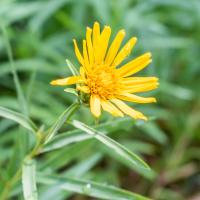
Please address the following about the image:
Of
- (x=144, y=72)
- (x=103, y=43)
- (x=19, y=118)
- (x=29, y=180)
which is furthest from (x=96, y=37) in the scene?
(x=144, y=72)

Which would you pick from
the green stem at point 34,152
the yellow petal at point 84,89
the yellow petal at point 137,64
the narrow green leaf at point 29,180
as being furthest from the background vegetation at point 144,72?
the yellow petal at point 84,89

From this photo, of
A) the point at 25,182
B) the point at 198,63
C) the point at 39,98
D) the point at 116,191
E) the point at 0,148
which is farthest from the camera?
the point at 198,63

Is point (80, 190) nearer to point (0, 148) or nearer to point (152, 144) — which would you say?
point (0, 148)

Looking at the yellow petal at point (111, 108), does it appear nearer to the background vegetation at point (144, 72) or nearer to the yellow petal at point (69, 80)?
the yellow petal at point (69, 80)

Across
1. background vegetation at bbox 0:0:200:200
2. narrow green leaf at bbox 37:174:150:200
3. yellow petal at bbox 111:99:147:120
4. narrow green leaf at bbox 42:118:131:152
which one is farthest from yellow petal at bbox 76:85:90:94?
background vegetation at bbox 0:0:200:200

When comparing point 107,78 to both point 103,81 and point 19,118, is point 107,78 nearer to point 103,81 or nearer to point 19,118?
point 103,81

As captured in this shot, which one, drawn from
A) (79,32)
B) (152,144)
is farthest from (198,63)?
(79,32)

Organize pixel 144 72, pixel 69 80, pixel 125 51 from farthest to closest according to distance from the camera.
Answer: pixel 144 72
pixel 125 51
pixel 69 80

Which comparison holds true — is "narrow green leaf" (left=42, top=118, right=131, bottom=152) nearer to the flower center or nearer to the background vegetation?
the flower center
